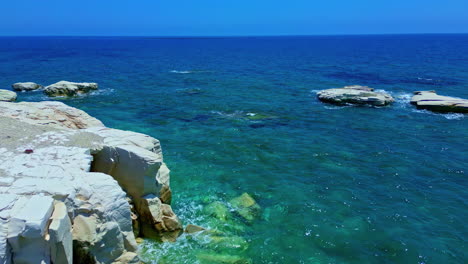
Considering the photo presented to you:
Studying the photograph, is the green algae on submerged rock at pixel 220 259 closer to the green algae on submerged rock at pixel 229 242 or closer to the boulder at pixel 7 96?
the green algae on submerged rock at pixel 229 242

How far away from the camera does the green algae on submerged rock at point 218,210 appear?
1936 centimetres

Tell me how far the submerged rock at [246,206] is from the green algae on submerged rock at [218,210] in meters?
0.64

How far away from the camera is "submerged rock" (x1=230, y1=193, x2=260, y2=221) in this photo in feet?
64.9

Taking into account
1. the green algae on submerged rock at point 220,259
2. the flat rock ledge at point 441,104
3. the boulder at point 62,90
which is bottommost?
the green algae on submerged rock at point 220,259

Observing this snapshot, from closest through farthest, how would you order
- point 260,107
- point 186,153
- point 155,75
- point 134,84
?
point 186,153, point 260,107, point 134,84, point 155,75

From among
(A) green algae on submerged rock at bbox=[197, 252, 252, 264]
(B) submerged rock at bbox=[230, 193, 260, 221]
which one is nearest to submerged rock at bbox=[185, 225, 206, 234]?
(A) green algae on submerged rock at bbox=[197, 252, 252, 264]

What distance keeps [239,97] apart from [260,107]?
6442mm

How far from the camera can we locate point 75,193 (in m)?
13.3

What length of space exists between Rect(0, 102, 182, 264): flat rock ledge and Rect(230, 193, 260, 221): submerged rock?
3727mm

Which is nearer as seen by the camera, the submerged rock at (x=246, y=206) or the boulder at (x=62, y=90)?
the submerged rock at (x=246, y=206)

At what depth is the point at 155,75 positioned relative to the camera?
7156cm

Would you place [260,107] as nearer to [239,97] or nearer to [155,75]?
[239,97]

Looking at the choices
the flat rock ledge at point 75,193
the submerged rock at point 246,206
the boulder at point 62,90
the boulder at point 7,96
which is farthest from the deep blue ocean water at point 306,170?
the boulder at point 7,96

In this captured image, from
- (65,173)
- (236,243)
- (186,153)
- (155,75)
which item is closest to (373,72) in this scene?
(155,75)
